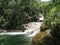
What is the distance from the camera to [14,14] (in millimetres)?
33594

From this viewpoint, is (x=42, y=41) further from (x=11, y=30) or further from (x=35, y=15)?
(x=35, y=15)

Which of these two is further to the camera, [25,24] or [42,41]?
[25,24]

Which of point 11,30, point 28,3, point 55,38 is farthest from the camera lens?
point 28,3

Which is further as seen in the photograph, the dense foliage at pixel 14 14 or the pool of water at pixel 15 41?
the dense foliage at pixel 14 14

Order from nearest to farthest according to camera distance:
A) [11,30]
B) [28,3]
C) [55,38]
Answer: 1. [55,38]
2. [11,30]
3. [28,3]

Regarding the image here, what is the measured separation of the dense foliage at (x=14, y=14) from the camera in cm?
3341

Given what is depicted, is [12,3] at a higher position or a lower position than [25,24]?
higher

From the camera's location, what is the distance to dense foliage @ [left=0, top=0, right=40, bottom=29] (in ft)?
110

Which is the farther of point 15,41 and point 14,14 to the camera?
point 14,14

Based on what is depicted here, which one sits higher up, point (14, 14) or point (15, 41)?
point (14, 14)

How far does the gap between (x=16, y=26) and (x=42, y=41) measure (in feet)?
65.2

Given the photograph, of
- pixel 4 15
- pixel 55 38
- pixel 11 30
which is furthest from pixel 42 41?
pixel 4 15

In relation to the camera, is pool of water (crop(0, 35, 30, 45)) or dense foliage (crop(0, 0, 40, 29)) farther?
dense foliage (crop(0, 0, 40, 29))

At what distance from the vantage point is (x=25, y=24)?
34125 mm
